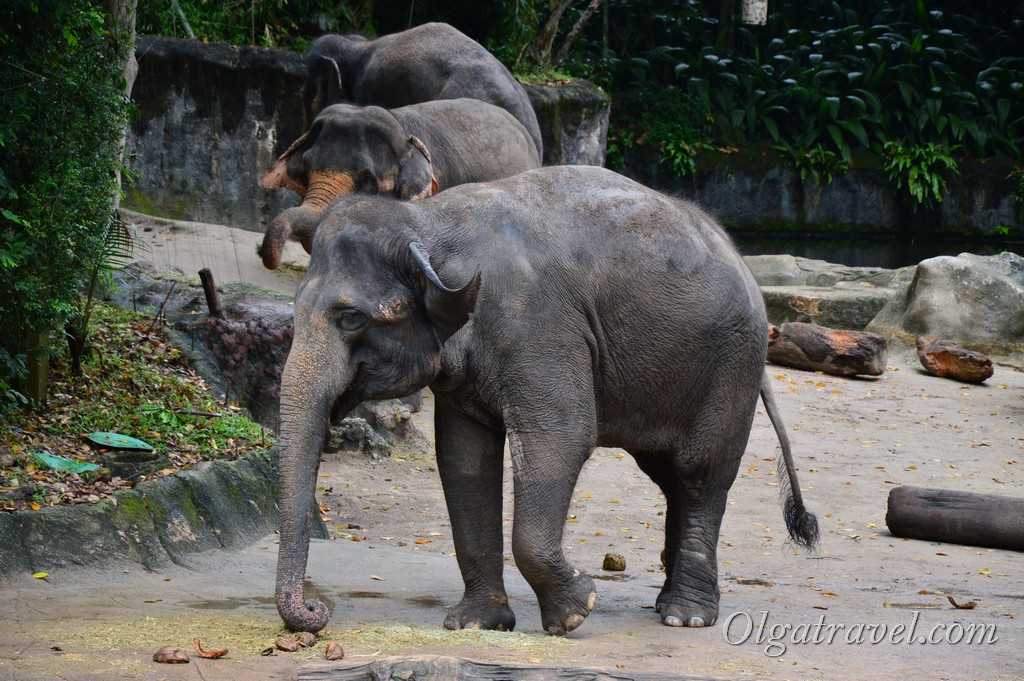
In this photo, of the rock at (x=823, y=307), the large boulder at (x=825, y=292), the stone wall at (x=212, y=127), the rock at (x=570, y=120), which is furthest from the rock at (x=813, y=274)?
the stone wall at (x=212, y=127)

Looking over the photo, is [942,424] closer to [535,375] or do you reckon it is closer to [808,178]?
[535,375]

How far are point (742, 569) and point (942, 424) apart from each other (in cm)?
523

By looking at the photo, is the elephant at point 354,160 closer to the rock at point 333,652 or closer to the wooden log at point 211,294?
the wooden log at point 211,294

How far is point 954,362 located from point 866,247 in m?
10.5

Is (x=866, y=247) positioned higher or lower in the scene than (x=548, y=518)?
lower

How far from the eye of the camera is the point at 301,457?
16.1 feet

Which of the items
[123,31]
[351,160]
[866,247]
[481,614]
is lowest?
[866,247]

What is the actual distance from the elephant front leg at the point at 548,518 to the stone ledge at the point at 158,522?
1785 mm

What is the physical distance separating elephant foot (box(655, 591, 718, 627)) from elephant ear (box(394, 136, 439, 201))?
3910 millimetres

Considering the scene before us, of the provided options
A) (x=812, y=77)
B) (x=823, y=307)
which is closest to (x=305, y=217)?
(x=823, y=307)

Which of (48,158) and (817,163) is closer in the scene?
(48,158)

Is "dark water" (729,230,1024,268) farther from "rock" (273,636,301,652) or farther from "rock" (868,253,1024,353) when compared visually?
"rock" (273,636,301,652)

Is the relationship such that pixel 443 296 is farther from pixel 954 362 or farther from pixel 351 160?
pixel 954 362

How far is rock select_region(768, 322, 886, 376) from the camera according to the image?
1373 centimetres
